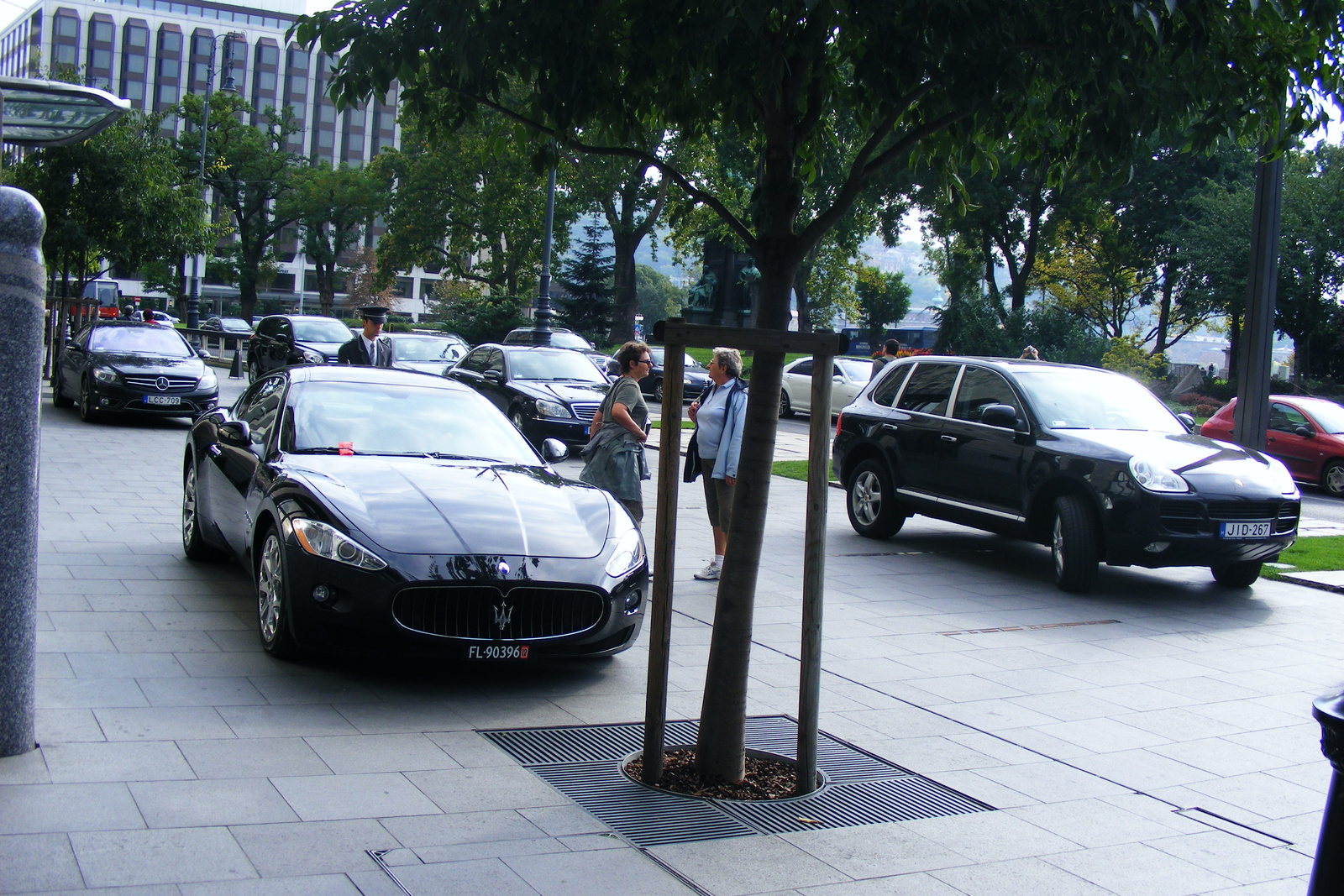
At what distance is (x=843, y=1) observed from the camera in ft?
14.2

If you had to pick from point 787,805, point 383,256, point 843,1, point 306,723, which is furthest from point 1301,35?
point 383,256

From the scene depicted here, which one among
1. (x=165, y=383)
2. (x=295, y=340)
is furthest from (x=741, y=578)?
(x=295, y=340)

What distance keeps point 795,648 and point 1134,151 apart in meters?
3.45

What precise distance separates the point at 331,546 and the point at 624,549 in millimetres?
1453

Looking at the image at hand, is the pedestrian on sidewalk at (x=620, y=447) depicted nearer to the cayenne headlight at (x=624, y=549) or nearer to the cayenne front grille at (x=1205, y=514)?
the cayenne headlight at (x=624, y=549)

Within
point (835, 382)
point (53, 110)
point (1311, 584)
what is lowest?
point (1311, 584)

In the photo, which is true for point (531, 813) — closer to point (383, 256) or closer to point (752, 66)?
point (752, 66)

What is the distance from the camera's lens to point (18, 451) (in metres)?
4.67

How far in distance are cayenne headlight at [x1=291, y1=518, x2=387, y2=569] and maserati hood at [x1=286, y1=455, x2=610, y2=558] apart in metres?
0.08

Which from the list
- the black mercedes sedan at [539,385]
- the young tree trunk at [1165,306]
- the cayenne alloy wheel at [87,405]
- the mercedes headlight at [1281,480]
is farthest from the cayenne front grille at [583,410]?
the young tree trunk at [1165,306]

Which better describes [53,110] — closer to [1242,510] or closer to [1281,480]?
[1242,510]

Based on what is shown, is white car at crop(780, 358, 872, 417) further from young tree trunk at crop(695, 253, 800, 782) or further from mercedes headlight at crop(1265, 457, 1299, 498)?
young tree trunk at crop(695, 253, 800, 782)

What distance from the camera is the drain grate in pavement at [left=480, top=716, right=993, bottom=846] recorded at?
4.61 m

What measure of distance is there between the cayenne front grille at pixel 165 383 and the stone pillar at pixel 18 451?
14897 mm
